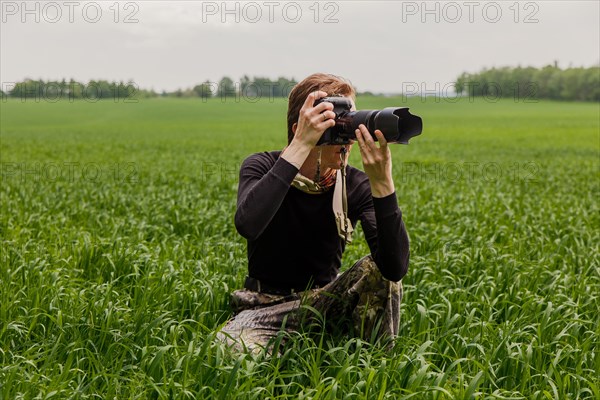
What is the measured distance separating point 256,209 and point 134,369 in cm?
108

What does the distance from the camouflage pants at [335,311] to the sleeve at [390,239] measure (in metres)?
0.14

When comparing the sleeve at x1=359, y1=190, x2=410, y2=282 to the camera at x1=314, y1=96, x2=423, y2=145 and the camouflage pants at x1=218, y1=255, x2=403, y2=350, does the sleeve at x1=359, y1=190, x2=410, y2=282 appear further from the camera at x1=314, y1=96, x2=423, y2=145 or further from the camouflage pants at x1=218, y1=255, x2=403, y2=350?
the camera at x1=314, y1=96, x2=423, y2=145

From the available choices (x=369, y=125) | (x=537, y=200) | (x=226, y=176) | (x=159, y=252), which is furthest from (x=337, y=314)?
(x=226, y=176)

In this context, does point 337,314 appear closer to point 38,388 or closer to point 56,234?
point 38,388

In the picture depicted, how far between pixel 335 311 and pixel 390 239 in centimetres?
65

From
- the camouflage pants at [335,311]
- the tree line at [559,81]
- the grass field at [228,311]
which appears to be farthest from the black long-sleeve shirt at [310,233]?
the tree line at [559,81]

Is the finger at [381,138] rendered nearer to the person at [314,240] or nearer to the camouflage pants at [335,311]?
the person at [314,240]

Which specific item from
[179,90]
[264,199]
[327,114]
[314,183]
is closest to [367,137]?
[327,114]

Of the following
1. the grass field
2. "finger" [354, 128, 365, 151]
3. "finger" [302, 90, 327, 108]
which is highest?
"finger" [302, 90, 327, 108]

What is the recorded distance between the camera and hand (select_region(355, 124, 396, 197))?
9.86ft

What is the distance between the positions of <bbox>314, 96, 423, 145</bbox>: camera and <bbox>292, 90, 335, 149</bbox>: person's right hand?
6 cm

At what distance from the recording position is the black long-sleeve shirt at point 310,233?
3.32 meters

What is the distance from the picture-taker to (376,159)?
10.1 ft

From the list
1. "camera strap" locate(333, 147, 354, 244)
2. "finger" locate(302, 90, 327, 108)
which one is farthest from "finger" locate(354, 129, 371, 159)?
"camera strap" locate(333, 147, 354, 244)
